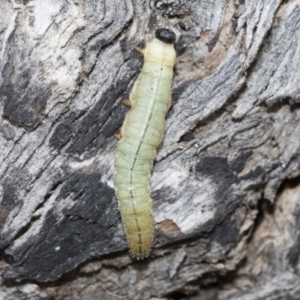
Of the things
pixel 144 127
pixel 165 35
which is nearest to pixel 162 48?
pixel 165 35

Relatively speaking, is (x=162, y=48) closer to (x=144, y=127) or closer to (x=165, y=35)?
(x=165, y=35)

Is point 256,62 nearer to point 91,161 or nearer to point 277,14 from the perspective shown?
point 277,14

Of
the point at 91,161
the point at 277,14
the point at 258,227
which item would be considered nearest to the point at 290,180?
the point at 258,227

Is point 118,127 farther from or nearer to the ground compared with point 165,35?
nearer to the ground

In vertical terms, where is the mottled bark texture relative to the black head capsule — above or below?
below

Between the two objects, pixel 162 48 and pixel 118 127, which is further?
pixel 118 127
